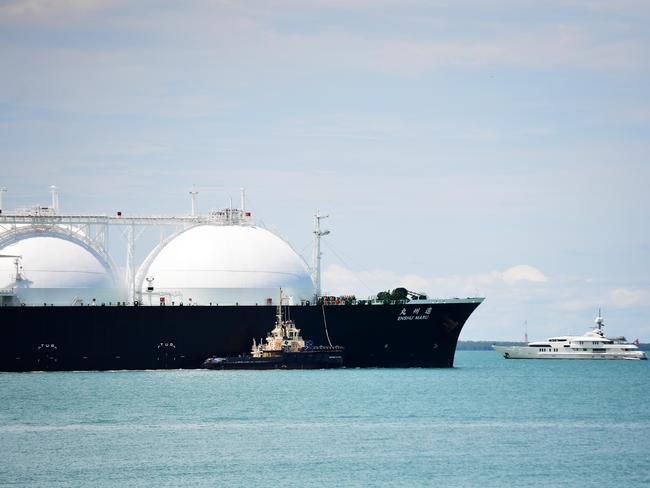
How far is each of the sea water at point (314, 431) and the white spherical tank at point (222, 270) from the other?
7.33m

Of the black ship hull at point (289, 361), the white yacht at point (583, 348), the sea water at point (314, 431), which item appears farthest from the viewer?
the white yacht at point (583, 348)

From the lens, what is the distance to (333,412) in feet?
198

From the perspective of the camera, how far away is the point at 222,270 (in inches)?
3455

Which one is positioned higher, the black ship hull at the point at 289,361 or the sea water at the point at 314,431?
the black ship hull at the point at 289,361

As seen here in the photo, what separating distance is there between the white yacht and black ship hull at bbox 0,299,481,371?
50300 millimetres

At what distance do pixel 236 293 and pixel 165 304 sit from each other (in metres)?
4.97

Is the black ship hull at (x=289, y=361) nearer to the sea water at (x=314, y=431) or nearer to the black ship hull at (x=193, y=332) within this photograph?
the sea water at (x=314, y=431)

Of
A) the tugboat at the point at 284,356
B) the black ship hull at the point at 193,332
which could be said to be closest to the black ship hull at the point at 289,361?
the tugboat at the point at 284,356

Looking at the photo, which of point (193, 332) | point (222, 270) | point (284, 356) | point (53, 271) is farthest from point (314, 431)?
point (53, 271)

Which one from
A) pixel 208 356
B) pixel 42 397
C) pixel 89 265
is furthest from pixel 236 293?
pixel 42 397

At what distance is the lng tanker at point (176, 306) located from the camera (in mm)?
84375

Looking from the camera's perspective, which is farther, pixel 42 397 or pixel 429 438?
pixel 42 397

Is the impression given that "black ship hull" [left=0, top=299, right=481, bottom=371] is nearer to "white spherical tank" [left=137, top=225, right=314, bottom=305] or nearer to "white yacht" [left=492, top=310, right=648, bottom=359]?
"white spherical tank" [left=137, top=225, right=314, bottom=305]

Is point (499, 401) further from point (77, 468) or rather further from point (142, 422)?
point (77, 468)
